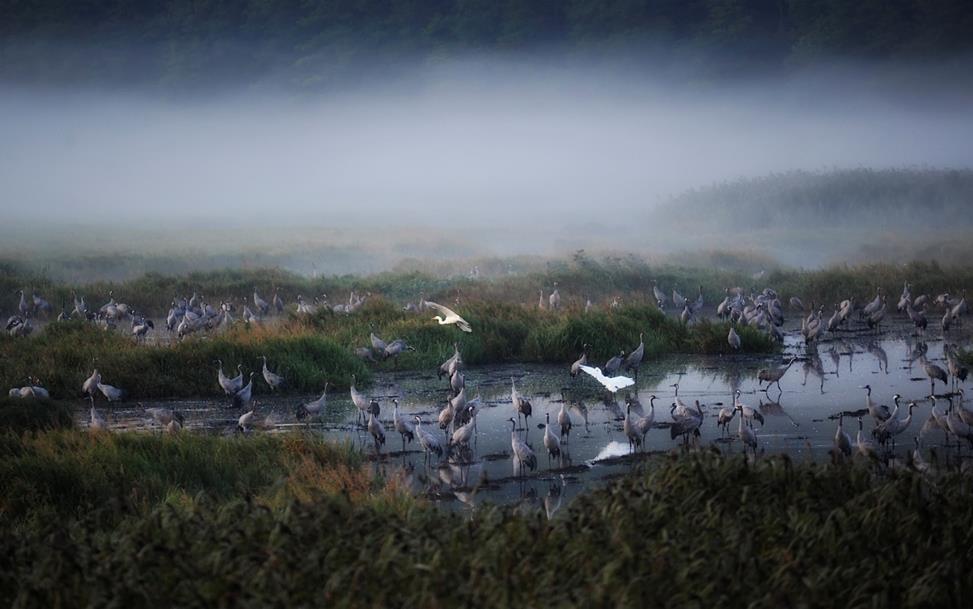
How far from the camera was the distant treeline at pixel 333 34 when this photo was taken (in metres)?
94.1

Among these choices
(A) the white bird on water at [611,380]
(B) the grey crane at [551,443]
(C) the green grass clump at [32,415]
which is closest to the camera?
(B) the grey crane at [551,443]

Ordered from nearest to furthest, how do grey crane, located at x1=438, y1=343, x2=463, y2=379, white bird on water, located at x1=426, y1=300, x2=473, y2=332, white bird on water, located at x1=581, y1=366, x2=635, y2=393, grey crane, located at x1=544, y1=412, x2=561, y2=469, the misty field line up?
the misty field < grey crane, located at x1=544, y1=412, x2=561, y2=469 < white bird on water, located at x1=581, y1=366, x2=635, y2=393 < grey crane, located at x1=438, y1=343, x2=463, y2=379 < white bird on water, located at x1=426, y1=300, x2=473, y2=332

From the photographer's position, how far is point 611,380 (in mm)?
17469

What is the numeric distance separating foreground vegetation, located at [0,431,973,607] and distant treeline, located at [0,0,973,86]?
83446 millimetres

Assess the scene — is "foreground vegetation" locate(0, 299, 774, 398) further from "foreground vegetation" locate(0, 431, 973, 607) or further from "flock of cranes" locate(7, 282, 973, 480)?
"foreground vegetation" locate(0, 431, 973, 607)

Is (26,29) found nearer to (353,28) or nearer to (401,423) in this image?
(353,28)

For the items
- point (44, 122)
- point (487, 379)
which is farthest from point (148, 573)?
point (44, 122)

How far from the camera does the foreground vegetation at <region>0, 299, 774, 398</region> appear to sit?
59.1 feet

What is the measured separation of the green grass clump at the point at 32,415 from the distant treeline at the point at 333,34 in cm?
8008

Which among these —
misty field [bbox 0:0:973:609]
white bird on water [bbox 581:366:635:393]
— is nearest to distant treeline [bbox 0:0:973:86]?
misty field [bbox 0:0:973:609]

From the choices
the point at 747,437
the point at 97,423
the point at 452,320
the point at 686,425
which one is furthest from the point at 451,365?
the point at 747,437

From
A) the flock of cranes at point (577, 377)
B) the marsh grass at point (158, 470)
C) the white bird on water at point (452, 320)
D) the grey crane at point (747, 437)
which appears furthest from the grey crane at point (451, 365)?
the grey crane at point (747, 437)

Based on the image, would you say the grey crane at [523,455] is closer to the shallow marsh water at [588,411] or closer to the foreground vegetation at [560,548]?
the shallow marsh water at [588,411]

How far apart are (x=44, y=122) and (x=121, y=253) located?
180 ft
